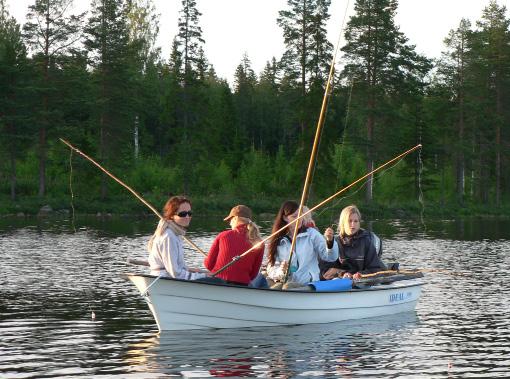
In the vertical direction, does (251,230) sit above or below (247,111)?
below

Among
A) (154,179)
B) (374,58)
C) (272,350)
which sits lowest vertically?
(272,350)

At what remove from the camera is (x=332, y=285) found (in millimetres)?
17734

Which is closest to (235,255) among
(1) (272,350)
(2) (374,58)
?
(1) (272,350)

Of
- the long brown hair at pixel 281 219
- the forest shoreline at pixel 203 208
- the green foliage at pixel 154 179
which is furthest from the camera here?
the green foliage at pixel 154 179

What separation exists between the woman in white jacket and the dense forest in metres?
43.4

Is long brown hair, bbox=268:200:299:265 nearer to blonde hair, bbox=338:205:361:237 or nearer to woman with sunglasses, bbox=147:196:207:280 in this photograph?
blonde hair, bbox=338:205:361:237

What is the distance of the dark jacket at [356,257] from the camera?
1933cm

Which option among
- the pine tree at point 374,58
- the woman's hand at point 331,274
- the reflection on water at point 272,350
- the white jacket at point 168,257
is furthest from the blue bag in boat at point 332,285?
the pine tree at point 374,58

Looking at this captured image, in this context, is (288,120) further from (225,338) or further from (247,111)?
(225,338)

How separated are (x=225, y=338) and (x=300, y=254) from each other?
2.57 metres

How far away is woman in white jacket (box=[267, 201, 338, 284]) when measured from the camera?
57.9 ft

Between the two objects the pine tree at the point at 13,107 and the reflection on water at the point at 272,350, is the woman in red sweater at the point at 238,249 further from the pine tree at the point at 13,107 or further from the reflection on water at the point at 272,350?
the pine tree at the point at 13,107

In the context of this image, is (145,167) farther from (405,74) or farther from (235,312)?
(235,312)

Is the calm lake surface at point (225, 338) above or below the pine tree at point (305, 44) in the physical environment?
below
